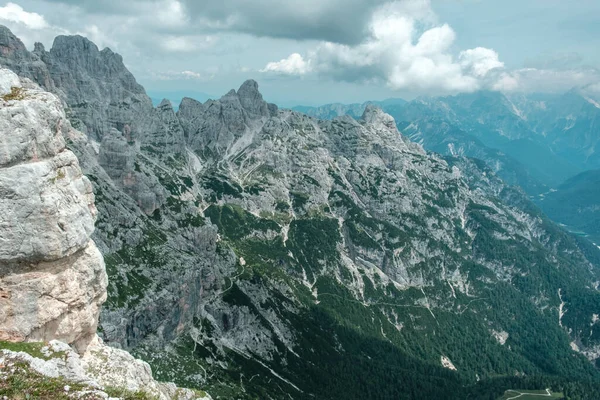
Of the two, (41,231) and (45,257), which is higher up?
(41,231)

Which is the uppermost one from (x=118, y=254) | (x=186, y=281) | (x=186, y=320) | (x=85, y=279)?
(x=85, y=279)

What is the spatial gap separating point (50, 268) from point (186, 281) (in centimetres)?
13729

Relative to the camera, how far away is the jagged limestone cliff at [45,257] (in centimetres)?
3086

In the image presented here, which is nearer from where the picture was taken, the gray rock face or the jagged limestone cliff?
the jagged limestone cliff

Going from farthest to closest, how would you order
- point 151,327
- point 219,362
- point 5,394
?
point 219,362
point 151,327
point 5,394

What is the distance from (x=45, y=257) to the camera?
3319 centimetres

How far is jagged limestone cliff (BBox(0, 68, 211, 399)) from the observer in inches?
1215

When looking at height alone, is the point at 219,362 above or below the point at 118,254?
below

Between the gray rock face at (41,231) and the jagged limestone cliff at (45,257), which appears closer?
the jagged limestone cliff at (45,257)

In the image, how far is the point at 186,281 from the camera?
545 ft

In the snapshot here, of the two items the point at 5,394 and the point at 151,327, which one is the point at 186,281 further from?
the point at 5,394

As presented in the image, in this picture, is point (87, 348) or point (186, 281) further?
point (186, 281)

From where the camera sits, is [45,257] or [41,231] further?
[45,257]

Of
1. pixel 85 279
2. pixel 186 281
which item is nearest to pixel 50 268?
pixel 85 279
